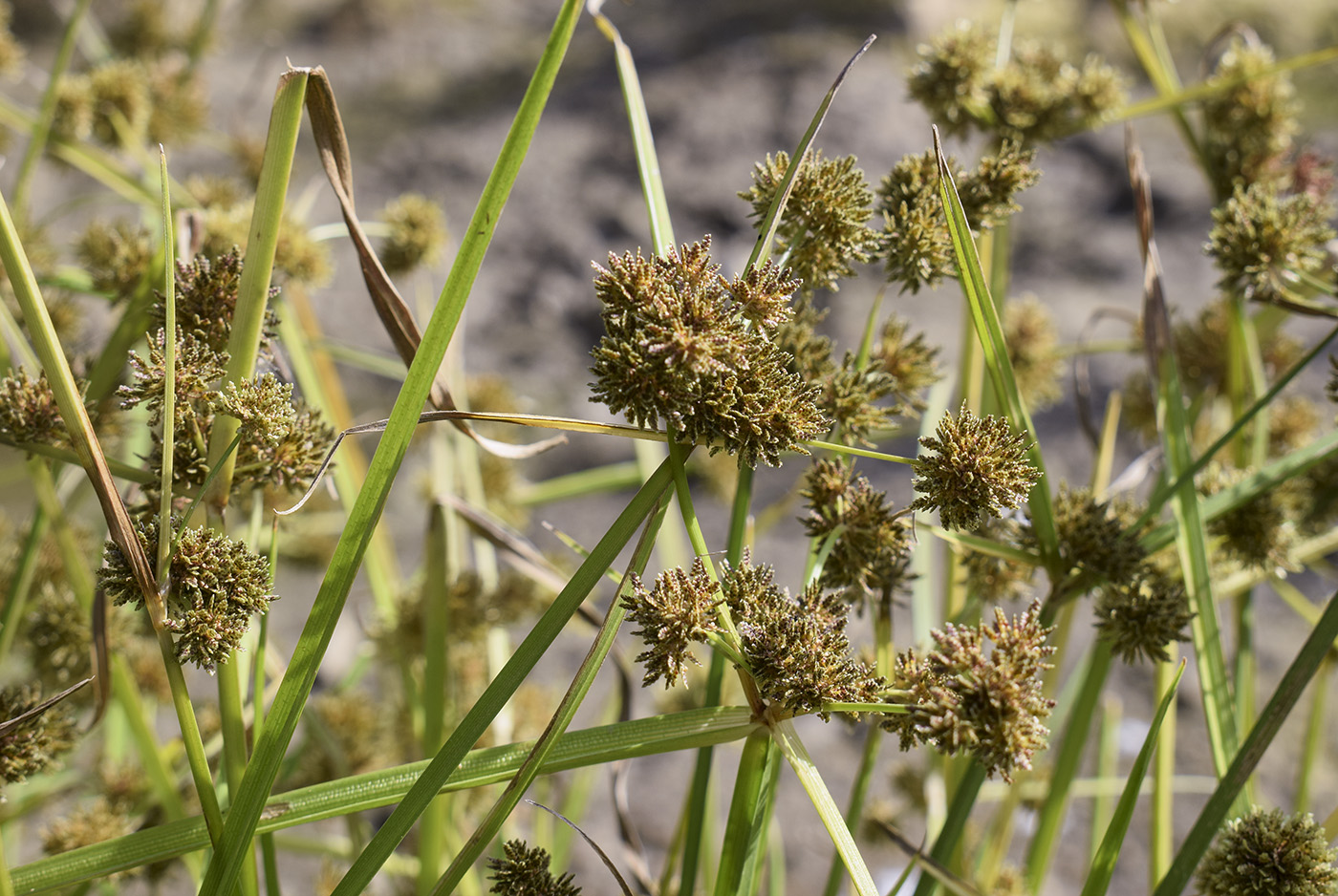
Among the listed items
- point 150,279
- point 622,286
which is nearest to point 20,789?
point 150,279

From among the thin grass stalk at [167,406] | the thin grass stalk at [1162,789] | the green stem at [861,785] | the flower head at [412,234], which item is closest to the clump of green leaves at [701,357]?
the thin grass stalk at [167,406]

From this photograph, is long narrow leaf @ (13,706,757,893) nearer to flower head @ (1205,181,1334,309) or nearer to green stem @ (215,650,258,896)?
green stem @ (215,650,258,896)

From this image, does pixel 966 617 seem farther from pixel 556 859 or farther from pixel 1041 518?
pixel 556 859

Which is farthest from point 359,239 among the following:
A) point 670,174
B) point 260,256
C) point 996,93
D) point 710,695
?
point 670,174

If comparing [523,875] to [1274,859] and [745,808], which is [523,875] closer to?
[745,808]

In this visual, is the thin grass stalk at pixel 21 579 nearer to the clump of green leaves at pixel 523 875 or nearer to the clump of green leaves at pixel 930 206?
the clump of green leaves at pixel 523 875

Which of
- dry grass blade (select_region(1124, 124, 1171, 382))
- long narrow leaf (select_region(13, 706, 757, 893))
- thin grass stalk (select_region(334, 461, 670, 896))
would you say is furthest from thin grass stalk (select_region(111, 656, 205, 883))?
dry grass blade (select_region(1124, 124, 1171, 382))

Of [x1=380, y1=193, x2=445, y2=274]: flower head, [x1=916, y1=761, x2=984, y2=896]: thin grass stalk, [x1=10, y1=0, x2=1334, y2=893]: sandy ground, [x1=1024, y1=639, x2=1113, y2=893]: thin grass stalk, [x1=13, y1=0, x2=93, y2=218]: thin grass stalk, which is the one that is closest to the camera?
[x1=916, y1=761, x2=984, y2=896]: thin grass stalk
